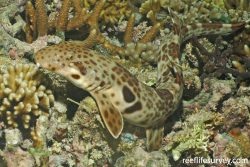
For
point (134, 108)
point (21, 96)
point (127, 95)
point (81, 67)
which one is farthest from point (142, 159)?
point (21, 96)

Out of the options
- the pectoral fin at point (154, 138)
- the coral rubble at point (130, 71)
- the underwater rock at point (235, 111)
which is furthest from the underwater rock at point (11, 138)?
the underwater rock at point (235, 111)

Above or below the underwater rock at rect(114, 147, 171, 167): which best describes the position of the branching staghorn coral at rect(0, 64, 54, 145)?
above

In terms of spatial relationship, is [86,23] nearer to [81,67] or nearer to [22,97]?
[81,67]

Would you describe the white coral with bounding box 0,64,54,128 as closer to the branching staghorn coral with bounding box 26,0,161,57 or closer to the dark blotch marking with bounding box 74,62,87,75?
the dark blotch marking with bounding box 74,62,87,75

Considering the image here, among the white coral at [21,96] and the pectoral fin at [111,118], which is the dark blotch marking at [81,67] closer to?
the pectoral fin at [111,118]

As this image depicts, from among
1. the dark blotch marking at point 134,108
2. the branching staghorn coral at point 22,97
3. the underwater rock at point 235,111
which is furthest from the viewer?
the underwater rock at point 235,111

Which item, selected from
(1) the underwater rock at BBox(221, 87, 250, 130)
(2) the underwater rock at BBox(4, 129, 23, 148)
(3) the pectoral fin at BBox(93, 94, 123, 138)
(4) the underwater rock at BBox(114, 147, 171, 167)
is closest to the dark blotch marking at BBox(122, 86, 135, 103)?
(3) the pectoral fin at BBox(93, 94, 123, 138)

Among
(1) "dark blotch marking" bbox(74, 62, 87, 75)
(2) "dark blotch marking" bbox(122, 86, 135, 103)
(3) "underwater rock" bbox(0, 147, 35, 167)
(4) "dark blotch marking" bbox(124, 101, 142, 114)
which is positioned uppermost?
(1) "dark blotch marking" bbox(74, 62, 87, 75)
